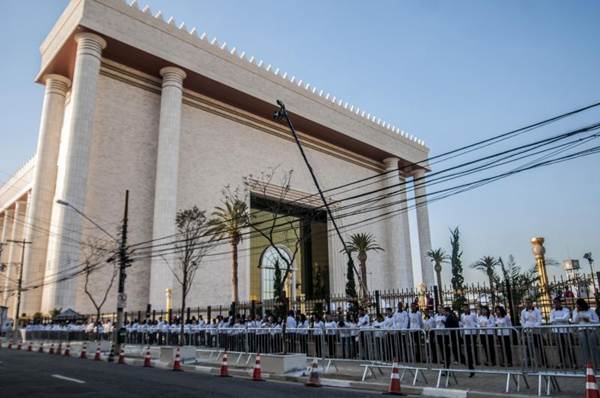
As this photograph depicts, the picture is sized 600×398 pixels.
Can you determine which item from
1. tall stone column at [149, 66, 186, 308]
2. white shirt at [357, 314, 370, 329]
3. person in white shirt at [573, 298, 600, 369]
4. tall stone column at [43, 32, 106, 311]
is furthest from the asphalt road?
tall stone column at [149, 66, 186, 308]

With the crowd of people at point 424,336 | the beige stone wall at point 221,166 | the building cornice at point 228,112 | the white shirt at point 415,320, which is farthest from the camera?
the beige stone wall at point 221,166

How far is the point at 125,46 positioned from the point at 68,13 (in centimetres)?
485

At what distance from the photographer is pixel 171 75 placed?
40.7 meters

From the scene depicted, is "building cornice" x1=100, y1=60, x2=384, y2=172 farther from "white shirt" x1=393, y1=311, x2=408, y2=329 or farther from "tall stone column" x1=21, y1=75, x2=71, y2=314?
"white shirt" x1=393, y1=311, x2=408, y2=329

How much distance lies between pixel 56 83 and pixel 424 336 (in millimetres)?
40240

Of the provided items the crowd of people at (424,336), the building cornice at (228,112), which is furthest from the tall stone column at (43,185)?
the crowd of people at (424,336)

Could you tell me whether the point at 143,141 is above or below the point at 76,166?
above

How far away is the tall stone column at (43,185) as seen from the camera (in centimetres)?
3750

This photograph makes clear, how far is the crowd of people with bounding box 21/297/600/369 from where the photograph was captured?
9.80 metres

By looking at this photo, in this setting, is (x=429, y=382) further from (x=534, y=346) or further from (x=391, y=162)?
(x=391, y=162)

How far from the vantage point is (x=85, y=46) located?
35.7 m

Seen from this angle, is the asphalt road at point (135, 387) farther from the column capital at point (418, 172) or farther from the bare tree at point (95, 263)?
the column capital at point (418, 172)

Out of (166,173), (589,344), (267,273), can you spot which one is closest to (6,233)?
(267,273)

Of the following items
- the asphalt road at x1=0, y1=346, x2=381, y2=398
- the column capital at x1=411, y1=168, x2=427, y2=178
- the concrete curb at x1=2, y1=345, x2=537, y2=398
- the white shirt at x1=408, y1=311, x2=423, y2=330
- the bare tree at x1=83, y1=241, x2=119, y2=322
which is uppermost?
the column capital at x1=411, y1=168, x2=427, y2=178
